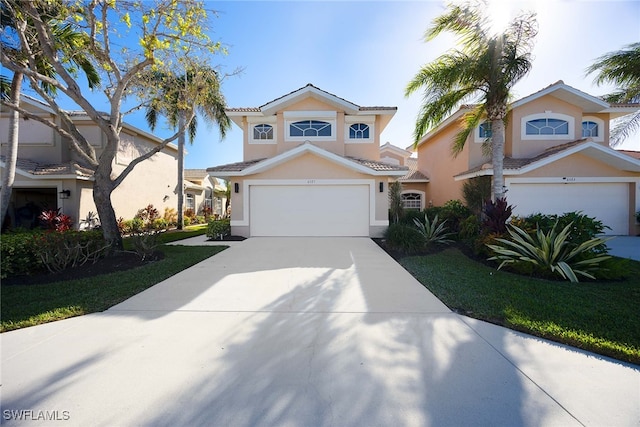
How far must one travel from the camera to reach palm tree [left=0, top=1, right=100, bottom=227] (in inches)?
270

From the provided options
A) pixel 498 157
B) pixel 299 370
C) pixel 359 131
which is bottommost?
pixel 299 370

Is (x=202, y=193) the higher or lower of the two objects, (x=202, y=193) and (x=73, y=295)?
the higher

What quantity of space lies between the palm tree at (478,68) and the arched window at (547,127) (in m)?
6.40

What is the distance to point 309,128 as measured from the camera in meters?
13.2

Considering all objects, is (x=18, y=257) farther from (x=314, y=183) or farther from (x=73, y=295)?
(x=314, y=183)

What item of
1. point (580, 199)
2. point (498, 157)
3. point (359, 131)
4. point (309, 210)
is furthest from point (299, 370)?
point (580, 199)

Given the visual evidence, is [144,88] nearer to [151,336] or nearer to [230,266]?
[230,266]

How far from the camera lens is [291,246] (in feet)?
30.6

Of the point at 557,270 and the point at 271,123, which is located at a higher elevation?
the point at 271,123

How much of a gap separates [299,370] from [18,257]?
7425mm

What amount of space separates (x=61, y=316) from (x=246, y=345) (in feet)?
10.3

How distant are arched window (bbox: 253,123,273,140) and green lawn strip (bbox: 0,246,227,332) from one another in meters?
8.86

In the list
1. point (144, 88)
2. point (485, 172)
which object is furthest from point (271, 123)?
point (485, 172)

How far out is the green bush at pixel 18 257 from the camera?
5.65m
